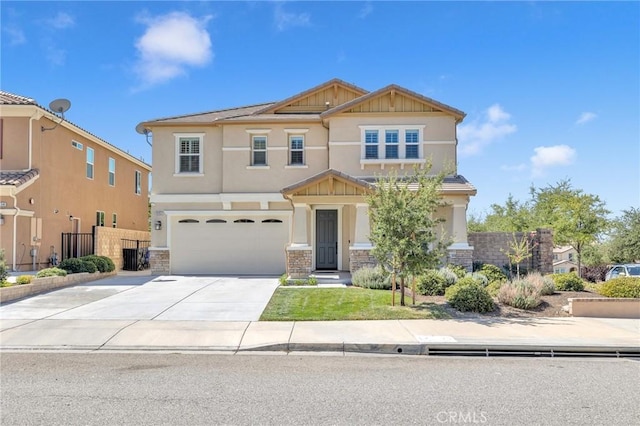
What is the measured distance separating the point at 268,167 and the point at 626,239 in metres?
30.8

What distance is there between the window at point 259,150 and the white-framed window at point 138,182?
1212cm

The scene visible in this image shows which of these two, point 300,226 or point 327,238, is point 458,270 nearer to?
point 327,238

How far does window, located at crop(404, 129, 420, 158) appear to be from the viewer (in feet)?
60.9

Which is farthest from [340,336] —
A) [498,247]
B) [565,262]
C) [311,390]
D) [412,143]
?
[565,262]

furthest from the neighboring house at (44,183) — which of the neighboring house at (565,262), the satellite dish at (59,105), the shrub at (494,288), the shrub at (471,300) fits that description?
the neighboring house at (565,262)

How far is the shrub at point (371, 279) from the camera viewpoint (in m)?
14.0

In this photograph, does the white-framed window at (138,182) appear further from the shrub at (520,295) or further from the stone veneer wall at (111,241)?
the shrub at (520,295)

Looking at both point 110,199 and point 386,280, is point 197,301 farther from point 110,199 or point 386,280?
point 110,199

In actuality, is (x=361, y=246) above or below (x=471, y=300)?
above

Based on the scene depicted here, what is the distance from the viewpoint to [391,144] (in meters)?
18.6

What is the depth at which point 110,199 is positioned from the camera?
2444 centimetres

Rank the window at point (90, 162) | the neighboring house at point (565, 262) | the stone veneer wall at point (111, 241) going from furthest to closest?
1. the neighboring house at point (565, 262)
2. the window at point (90, 162)
3. the stone veneer wall at point (111, 241)

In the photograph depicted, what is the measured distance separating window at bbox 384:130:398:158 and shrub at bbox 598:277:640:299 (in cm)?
916

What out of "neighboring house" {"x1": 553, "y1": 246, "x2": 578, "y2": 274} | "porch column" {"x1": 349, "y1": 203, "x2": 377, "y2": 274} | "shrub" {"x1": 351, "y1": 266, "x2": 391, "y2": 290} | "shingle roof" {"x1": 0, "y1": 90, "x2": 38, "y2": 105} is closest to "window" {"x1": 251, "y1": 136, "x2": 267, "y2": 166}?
"porch column" {"x1": 349, "y1": 203, "x2": 377, "y2": 274}
